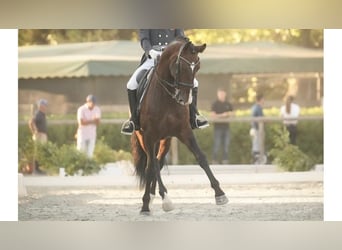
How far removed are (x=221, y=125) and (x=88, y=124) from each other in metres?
1.39

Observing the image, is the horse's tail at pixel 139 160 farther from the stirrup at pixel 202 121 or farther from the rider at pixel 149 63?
the stirrup at pixel 202 121

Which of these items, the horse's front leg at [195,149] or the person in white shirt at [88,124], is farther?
the person in white shirt at [88,124]

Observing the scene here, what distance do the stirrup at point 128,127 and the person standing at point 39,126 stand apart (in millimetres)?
834

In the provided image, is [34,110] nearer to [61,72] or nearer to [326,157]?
[61,72]

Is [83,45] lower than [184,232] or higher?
higher

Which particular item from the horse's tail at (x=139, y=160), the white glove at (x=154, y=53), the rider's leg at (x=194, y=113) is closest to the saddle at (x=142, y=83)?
the white glove at (x=154, y=53)

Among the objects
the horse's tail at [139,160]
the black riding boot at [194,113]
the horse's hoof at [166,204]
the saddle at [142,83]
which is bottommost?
the horse's hoof at [166,204]

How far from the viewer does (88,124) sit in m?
14.5

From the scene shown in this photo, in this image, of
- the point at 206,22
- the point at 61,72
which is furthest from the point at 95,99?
the point at 206,22

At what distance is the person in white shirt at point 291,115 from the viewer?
1448cm

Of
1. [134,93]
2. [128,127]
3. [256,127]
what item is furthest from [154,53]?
[256,127]

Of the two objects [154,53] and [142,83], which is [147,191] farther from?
[154,53]

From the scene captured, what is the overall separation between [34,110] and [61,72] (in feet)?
1.67

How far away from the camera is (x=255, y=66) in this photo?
573 inches
